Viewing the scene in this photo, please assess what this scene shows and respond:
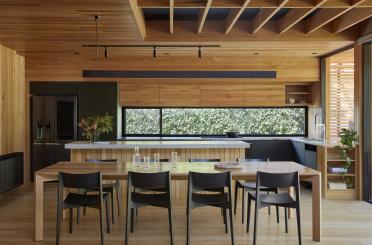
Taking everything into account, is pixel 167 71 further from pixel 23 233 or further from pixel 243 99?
pixel 23 233

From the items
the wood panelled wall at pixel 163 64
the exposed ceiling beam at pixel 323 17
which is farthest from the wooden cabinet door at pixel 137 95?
the exposed ceiling beam at pixel 323 17

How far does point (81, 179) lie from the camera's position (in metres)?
3.78

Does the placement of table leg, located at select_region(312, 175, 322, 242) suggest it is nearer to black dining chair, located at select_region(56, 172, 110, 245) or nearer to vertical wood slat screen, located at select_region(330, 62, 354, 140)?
black dining chair, located at select_region(56, 172, 110, 245)

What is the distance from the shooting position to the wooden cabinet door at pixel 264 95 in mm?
7902

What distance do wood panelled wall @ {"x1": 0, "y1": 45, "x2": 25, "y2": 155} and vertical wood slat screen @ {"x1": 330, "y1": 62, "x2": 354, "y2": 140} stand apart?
6.32 m

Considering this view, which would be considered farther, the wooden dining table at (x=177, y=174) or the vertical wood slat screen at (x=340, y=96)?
the vertical wood slat screen at (x=340, y=96)

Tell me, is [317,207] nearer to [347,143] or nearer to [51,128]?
[347,143]

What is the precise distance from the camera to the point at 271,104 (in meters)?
7.92

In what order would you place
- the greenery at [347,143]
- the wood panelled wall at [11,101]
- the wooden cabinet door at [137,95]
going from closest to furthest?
the greenery at [347,143], the wood panelled wall at [11,101], the wooden cabinet door at [137,95]

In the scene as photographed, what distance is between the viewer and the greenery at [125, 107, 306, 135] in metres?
8.42

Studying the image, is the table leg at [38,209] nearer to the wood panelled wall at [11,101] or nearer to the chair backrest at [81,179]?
the chair backrest at [81,179]

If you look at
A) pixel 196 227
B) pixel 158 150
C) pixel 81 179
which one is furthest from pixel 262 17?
pixel 81 179

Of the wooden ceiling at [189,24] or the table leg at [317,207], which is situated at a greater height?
the wooden ceiling at [189,24]

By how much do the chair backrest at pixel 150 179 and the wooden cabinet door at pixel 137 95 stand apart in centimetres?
412
